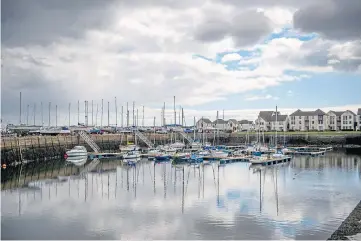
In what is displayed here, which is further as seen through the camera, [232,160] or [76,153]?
[76,153]

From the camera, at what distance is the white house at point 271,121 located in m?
119

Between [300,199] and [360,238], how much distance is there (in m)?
12.2

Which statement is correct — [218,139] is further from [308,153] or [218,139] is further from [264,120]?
[264,120]

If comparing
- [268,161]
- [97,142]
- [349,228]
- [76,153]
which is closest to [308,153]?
[268,161]

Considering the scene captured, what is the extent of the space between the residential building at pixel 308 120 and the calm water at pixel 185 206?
74.4 meters

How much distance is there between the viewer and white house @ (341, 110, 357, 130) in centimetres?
11296

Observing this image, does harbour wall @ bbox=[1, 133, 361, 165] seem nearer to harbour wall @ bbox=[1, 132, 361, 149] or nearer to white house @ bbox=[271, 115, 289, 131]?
harbour wall @ bbox=[1, 132, 361, 149]

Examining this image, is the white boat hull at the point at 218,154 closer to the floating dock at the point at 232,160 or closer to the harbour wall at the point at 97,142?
the floating dock at the point at 232,160

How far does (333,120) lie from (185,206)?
9610cm

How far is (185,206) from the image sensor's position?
27.7 metres

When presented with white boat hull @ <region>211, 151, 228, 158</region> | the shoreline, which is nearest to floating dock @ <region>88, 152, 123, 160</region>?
white boat hull @ <region>211, 151, 228, 158</region>

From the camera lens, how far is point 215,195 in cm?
3188

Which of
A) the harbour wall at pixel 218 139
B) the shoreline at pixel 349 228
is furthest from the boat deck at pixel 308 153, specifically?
the shoreline at pixel 349 228

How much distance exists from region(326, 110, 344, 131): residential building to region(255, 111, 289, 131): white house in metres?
11.1
